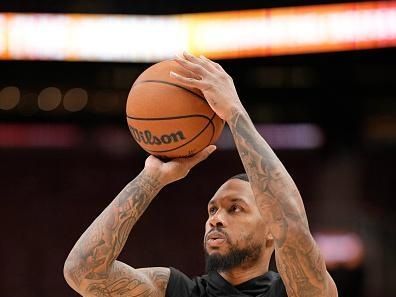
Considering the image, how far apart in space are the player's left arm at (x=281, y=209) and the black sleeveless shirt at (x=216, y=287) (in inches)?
17.7

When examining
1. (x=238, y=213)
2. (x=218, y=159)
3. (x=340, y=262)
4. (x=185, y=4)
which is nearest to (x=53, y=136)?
(x=218, y=159)

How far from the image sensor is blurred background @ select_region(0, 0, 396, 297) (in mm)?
10102

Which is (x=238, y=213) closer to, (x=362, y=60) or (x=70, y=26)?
(x=70, y=26)

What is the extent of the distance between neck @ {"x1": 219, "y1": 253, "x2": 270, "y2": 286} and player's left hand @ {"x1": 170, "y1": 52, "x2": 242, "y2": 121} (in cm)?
76

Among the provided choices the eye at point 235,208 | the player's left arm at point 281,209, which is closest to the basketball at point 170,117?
the player's left arm at point 281,209

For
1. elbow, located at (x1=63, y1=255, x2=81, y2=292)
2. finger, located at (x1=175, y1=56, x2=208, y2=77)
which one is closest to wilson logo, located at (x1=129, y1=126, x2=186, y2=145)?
finger, located at (x1=175, y1=56, x2=208, y2=77)

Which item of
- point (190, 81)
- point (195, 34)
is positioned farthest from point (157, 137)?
point (195, 34)

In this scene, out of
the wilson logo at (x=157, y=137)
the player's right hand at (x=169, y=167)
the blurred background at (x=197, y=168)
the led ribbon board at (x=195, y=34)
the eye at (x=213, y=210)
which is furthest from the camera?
the blurred background at (x=197, y=168)

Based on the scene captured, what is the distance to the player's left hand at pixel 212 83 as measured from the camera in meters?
3.37

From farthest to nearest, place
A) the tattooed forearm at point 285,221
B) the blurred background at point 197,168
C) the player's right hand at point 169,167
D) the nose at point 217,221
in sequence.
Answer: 1. the blurred background at point 197,168
2. the nose at point 217,221
3. the player's right hand at point 169,167
4. the tattooed forearm at point 285,221

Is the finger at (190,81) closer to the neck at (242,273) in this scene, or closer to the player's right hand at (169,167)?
the player's right hand at (169,167)

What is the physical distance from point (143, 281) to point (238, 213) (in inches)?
20.0

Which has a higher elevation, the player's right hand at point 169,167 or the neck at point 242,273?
the player's right hand at point 169,167

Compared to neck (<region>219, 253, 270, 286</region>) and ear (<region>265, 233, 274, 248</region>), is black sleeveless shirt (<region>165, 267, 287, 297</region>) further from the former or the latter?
ear (<region>265, 233, 274, 248</region>)
